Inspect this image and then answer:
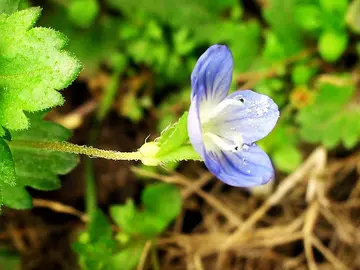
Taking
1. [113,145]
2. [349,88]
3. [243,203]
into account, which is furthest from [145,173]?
[349,88]

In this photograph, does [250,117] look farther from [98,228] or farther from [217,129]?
[98,228]

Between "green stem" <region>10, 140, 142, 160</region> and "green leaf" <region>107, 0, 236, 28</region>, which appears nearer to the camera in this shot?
"green stem" <region>10, 140, 142, 160</region>

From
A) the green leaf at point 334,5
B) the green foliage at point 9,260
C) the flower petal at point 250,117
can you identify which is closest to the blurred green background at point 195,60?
the green leaf at point 334,5

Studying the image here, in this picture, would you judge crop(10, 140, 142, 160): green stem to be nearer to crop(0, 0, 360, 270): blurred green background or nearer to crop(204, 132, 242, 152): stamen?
crop(204, 132, 242, 152): stamen

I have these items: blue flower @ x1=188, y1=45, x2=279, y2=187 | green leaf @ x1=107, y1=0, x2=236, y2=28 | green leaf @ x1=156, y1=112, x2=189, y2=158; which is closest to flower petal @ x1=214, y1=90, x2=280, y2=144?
blue flower @ x1=188, y1=45, x2=279, y2=187

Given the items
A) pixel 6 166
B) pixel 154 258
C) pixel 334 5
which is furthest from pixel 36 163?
pixel 334 5

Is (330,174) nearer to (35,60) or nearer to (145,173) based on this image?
(145,173)
